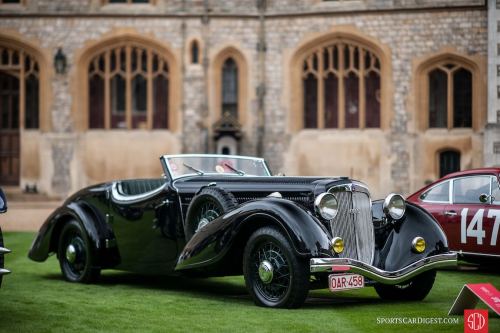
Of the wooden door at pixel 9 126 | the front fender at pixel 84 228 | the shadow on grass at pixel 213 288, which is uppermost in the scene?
the wooden door at pixel 9 126

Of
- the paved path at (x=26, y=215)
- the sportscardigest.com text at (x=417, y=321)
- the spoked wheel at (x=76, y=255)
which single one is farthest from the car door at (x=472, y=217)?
the paved path at (x=26, y=215)

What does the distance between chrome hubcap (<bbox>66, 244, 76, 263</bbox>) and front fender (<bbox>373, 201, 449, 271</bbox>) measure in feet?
12.3

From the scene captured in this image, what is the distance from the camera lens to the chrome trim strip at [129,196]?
427 inches

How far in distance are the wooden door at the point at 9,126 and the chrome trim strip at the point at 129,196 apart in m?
19.7

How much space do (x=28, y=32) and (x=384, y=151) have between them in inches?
440

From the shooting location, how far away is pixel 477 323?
23.5 feet

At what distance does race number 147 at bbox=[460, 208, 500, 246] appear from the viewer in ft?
38.4

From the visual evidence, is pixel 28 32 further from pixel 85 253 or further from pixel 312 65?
pixel 85 253

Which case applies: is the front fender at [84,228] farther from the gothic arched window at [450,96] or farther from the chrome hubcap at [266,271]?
the gothic arched window at [450,96]

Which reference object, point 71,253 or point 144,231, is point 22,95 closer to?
point 71,253

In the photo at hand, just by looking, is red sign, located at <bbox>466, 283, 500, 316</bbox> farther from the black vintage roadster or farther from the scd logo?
the black vintage roadster

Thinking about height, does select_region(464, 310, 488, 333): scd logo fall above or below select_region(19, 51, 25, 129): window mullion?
below

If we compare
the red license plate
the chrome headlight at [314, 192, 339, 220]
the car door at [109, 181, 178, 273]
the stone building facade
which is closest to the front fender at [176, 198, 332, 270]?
the chrome headlight at [314, 192, 339, 220]

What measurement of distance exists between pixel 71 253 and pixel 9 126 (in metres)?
20.1
